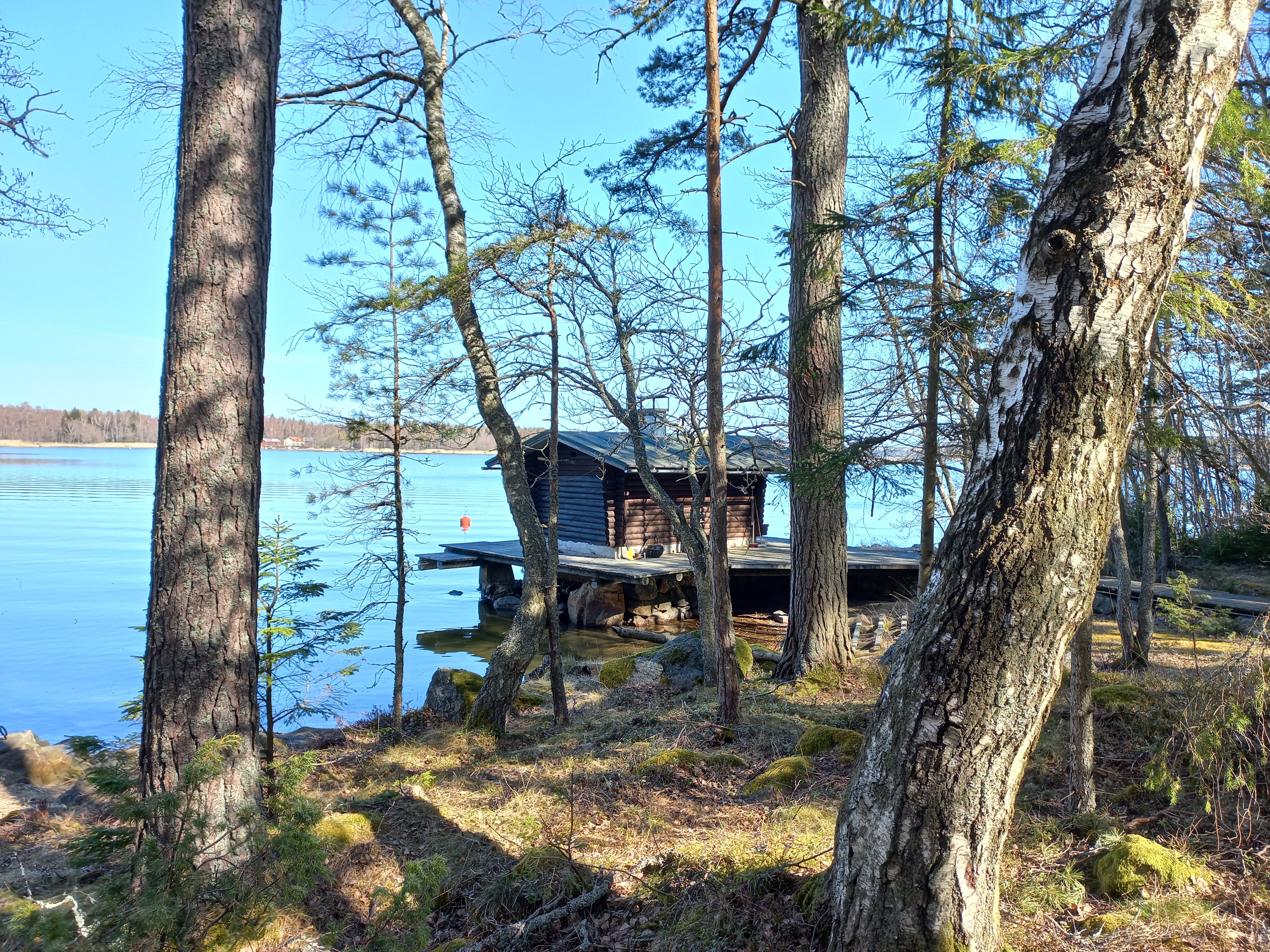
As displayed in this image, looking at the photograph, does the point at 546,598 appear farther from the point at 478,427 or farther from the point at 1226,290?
the point at 1226,290

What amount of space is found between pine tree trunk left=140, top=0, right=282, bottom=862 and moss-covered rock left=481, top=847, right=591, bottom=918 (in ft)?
4.45

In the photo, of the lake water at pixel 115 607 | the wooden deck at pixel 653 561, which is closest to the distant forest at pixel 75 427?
the lake water at pixel 115 607

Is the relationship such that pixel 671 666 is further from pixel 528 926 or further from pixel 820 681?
pixel 528 926

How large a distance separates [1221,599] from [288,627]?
13.8 m

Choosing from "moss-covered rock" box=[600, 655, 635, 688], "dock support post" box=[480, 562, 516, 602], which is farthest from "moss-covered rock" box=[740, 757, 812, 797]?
"dock support post" box=[480, 562, 516, 602]

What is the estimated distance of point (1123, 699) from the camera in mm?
5832

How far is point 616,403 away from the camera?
978cm

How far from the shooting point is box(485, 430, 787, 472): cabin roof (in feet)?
36.3

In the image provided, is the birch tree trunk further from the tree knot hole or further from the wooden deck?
the wooden deck

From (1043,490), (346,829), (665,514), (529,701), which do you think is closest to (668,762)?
(346,829)

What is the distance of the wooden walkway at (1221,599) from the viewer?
1165 cm

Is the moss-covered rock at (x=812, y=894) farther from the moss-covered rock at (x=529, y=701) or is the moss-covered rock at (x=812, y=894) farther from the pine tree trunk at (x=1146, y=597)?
the moss-covered rock at (x=529, y=701)

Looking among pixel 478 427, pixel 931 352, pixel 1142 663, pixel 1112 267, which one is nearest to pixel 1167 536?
pixel 1142 663

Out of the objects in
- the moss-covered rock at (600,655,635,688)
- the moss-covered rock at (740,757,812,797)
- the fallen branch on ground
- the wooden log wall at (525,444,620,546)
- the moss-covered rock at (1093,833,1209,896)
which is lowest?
the moss-covered rock at (600,655,635,688)
